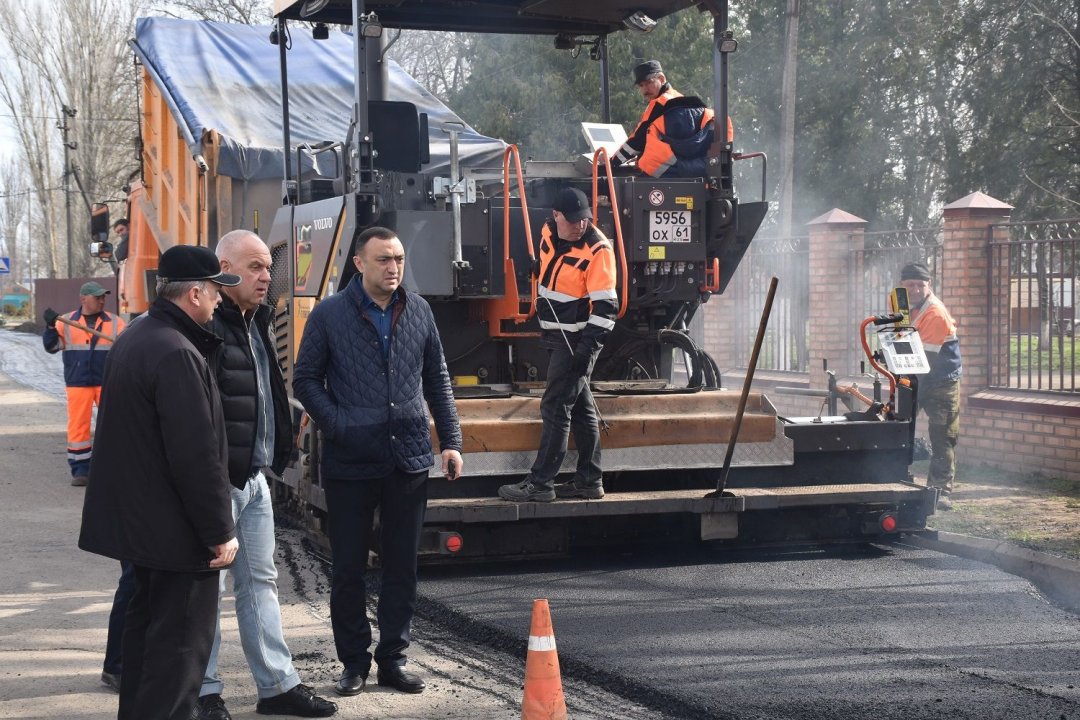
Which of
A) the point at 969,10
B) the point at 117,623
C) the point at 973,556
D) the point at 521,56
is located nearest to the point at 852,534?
the point at 973,556

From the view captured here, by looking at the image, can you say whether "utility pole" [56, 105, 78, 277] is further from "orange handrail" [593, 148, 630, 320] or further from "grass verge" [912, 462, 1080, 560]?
"orange handrail" [593, 148, 630, 320]

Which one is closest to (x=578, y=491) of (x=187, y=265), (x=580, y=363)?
(x=580, y=363)

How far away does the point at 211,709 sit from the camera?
4652mm

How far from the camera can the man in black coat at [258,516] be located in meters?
4.62

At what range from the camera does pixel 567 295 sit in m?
7.02

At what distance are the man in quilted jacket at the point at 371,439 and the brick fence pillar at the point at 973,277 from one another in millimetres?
7537

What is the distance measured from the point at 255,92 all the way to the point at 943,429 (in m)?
6.56

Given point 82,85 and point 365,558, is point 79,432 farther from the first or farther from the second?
point 82,85

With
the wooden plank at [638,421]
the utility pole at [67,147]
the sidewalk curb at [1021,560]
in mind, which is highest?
the utility pole at [67,147]

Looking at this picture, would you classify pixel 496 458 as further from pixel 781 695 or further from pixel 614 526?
pixel 781 695

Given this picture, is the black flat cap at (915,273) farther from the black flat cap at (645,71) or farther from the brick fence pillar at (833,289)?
the brick fence pillar at (833,289)

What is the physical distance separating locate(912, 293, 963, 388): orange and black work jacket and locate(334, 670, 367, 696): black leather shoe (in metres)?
5.87

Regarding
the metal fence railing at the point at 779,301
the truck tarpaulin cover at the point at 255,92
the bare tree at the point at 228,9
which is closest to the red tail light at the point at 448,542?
the truck tarpaulin cover at the point at 255,92

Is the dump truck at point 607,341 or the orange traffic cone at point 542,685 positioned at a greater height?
the dump truck at point 607,341
